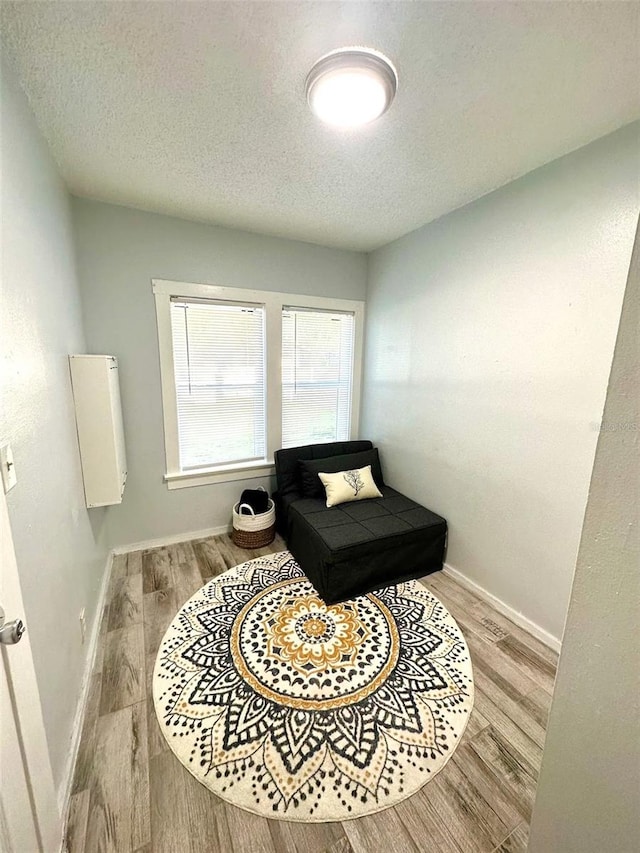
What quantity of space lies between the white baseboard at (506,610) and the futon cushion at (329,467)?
3.11 feet

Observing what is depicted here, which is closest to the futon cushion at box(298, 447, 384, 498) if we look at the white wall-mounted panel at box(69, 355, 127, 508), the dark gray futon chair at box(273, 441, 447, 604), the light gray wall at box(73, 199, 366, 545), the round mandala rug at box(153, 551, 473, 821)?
the dark gray futon chair at box(273, 441, 447, 604)

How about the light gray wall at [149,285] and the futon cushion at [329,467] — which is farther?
the futon cushion at [329,467]

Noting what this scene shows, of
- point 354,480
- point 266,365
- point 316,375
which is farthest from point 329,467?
point 266,365

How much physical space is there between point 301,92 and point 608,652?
6.63ft

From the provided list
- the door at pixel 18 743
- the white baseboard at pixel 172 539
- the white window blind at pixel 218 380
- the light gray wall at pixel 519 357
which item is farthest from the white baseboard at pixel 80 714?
the light gray wall at pixel 519 357

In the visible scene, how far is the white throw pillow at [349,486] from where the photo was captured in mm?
2750

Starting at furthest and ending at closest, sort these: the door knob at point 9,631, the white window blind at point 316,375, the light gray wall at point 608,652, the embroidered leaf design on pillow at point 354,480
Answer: the white window blind at point 316,375 < the embroidered leaf design on pillow at point 354,480 < the door knob at point 9,631 < the light gray wall at point 608,652

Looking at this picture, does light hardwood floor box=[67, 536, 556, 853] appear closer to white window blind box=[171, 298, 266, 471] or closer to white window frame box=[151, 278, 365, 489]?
white window frame box=[151, 278, 365, 489]

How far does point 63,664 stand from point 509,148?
10.2 ft

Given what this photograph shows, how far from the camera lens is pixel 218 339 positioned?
2797 mm

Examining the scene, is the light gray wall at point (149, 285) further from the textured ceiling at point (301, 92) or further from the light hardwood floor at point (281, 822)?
the light hardwood floor at point (281, 822)

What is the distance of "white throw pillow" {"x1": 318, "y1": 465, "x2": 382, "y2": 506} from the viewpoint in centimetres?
275

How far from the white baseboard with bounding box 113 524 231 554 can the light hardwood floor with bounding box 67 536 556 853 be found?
2.97 feet

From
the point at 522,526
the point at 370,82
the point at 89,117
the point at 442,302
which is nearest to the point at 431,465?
the point at 522,526
